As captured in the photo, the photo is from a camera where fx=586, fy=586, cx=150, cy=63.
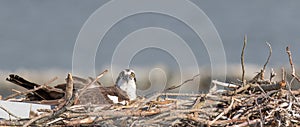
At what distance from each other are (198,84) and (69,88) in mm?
1034

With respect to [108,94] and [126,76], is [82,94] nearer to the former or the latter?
[108,94]

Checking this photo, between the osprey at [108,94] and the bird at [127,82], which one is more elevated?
the bird at [127,82]

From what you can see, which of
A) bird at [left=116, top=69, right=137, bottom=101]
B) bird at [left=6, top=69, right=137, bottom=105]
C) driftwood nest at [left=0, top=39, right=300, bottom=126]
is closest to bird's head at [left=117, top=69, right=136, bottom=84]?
bird at [left=116, top=69, right=137, bottom=101]

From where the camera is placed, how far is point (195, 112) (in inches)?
98.4

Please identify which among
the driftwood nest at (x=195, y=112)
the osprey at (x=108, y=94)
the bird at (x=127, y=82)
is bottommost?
the driftwood nest at (x=195, y=112)

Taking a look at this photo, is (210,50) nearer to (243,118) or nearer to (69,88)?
(243,118)

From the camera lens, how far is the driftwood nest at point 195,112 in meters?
2.46

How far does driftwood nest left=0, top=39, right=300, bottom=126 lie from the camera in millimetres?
2465

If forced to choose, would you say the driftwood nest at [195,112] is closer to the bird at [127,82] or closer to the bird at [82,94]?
the bird at [82,94]

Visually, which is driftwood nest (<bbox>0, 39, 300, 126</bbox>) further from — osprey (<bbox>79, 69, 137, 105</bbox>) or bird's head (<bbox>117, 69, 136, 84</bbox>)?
bird's head (<bbox>117, 69, 136, 84</bbox>)

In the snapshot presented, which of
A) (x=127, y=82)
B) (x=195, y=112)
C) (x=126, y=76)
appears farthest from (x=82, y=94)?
(x=126, y=76)

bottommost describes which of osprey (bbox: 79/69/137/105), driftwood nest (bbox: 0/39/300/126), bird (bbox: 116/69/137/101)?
driftwood nest (bbox: 0/39/300/126)

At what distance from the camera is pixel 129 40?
365 centimetres

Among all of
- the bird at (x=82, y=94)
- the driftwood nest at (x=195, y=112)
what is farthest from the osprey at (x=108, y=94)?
the driftwood nest at (x=195, y=112)
